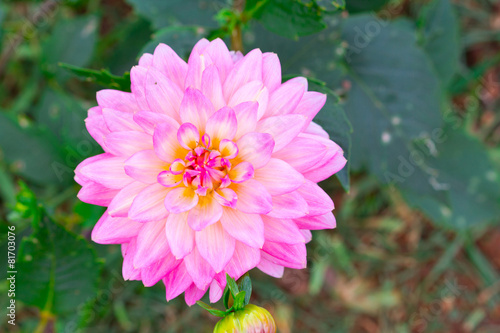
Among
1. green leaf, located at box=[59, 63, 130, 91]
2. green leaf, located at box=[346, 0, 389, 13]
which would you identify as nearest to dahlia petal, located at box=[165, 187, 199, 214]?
green leaf, located at box=[59, 63, 130, 91]

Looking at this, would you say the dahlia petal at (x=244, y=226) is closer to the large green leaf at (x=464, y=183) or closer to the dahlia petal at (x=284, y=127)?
the dahlia petal at (x=284, y=127)

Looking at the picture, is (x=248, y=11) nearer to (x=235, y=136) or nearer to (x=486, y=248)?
(x=235, y=136)

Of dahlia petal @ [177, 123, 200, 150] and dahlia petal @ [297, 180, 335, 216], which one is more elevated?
dahlia petal @ [177, 123, 200, 150]

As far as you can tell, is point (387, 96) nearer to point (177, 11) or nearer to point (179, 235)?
point (177, 11)

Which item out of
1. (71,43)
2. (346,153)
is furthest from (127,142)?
(71,43)

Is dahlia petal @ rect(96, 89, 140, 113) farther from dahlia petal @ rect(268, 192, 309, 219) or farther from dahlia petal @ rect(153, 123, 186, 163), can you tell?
dahlia petal @ rect(268, 192, 309, 219)

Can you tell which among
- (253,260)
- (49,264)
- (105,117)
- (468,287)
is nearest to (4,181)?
(49,264)
